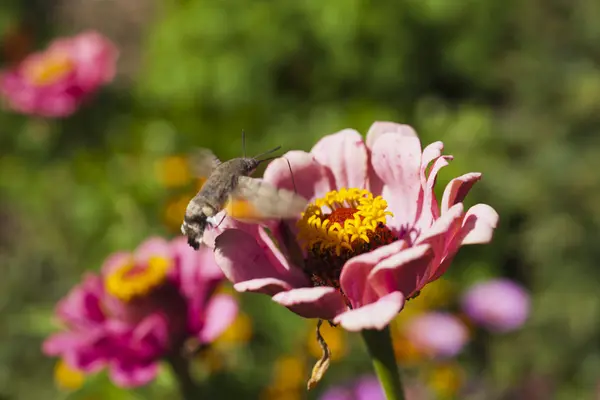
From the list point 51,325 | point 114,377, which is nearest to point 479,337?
point 51,325

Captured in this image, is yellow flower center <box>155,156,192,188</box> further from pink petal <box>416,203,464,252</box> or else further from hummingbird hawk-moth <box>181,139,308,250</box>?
pink petal <box>416,203,464,252</box>

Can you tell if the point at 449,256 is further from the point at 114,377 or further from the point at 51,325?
the point at 51,325

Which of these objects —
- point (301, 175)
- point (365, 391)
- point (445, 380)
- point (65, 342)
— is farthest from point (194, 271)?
point (445, 380)

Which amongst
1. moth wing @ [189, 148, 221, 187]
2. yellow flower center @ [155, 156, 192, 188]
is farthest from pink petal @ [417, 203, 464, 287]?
yellow flower center @ [155, 156, 192, 188]

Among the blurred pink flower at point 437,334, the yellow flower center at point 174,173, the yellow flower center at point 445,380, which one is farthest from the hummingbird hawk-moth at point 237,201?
the yellow flower center at point 174,173

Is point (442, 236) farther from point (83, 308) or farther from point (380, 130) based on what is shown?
point (83, 308)

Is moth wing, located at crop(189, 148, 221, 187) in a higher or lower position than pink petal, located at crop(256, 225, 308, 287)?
higher
